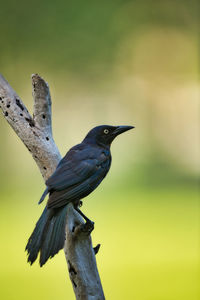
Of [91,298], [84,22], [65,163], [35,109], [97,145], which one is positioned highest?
[84,22]

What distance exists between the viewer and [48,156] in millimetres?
1726

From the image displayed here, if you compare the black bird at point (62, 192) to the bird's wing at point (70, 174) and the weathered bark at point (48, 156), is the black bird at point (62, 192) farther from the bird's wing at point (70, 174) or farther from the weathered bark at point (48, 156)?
the weathered bark at point (48, 156)

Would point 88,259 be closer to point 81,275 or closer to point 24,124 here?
point 81,275

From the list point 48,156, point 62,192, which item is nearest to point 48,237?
point 62,192

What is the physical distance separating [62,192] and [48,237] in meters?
0.14

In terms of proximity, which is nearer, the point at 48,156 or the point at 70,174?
the point at 70,174

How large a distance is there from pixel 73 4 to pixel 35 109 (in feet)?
11.7

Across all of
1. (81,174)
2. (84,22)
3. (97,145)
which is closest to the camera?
(81,174)

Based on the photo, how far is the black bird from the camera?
144 cm

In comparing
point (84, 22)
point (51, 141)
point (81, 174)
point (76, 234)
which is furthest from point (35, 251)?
point (84, 22)

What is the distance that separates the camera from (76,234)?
5.16 feet

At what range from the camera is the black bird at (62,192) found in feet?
4.72

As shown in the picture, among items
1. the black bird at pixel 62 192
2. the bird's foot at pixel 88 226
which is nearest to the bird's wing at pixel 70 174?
the black bird at pixel 62 192

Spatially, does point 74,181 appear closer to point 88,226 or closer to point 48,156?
point 88,226
